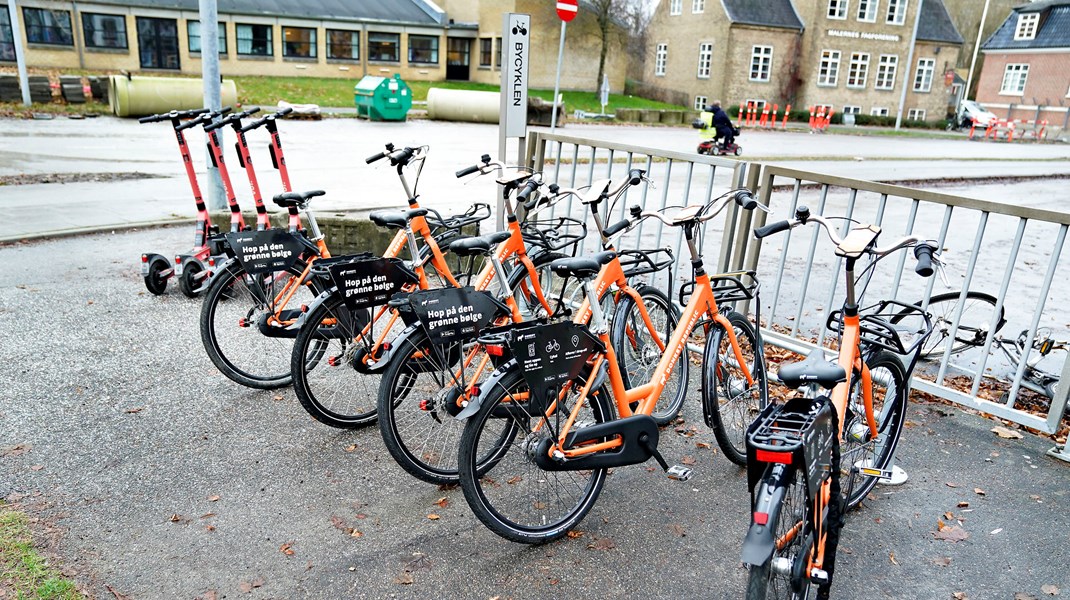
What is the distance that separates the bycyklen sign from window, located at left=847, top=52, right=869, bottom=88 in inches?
1722

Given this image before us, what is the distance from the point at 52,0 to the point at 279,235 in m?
38.4

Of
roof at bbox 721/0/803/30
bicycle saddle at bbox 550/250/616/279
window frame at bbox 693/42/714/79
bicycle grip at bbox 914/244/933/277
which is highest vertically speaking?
roof at bbox 721/0/803/30

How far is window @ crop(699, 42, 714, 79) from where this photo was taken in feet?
145

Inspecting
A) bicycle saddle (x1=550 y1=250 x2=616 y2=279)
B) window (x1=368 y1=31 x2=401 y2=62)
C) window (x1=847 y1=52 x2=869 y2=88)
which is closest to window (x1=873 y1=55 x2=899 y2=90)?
window (x1=847 y1=52 x2=869 y2=88)

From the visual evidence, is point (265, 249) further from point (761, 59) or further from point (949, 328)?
point (761, 59)

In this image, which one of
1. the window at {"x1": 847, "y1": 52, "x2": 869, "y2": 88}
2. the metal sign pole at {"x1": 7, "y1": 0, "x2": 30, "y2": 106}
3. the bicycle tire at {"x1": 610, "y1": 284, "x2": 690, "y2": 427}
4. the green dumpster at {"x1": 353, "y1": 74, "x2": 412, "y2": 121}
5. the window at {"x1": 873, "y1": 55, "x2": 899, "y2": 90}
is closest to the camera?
the bicycle tire at {"x1": 610, "y1": 284, "x2": 690, "y2": 427}

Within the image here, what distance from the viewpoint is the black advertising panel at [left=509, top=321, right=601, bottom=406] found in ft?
10.3

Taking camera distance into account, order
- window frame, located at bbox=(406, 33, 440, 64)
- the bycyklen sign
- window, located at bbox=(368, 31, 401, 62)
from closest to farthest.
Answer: the bycyklen sign, window, located at bbox=(368, 31, 401, 62), window frame, located at bbox=(406, 33, 440, 64)

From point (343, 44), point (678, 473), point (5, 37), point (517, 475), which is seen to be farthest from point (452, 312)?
point (343, 44)

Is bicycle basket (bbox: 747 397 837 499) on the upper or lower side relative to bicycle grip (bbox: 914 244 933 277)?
lower

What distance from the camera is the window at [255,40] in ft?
128

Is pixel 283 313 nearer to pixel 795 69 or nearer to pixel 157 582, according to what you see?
pixel 157 582

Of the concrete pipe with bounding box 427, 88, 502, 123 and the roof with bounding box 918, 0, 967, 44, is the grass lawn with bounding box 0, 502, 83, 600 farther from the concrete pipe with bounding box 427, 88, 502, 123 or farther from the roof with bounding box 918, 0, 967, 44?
the roof with bounding box 918, 0, 967, 44

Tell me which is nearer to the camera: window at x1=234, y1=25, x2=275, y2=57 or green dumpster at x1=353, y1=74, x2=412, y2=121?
green dumpster at x1=353, y1=74, x2=412, y2=121
